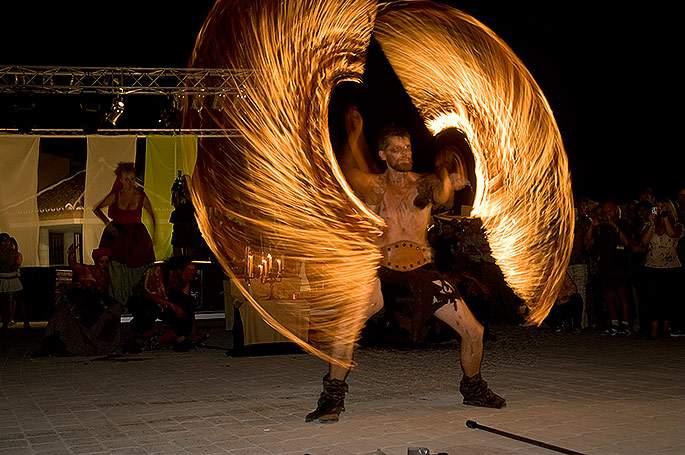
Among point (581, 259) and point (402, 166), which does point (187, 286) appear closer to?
point (581, 259)

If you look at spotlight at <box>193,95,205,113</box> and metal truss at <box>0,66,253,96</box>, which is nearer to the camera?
metal truss at <box>0,66,253,96</box>

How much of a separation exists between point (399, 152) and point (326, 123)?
0.58 m

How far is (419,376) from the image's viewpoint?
7945 millimetres

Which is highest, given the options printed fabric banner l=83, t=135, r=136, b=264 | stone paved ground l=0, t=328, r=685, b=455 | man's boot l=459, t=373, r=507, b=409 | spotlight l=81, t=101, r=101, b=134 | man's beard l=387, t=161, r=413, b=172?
spotlight l=81, t=101, r=101, b=134

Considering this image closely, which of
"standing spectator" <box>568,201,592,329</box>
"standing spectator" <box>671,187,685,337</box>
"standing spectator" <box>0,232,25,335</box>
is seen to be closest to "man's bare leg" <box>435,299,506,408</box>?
"standing spectator" <box>671,187,685,337</box>

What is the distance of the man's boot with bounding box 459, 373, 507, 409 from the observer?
6.09 metres

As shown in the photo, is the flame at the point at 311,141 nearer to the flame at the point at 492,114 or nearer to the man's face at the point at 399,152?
the man's face at the point at 399,152

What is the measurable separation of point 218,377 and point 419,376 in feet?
6.02

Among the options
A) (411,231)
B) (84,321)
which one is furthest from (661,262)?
(84,321)

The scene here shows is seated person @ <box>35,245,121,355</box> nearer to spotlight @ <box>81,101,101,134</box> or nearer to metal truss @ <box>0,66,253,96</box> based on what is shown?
metal truss @ <box>0,66,253,96</box>

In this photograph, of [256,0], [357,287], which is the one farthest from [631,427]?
[256,0]

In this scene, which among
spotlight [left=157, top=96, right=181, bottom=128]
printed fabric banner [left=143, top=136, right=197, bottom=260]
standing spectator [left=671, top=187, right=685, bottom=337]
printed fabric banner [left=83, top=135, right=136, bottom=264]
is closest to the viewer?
standing spectator [left=671, top=187, right=685, bottom=337]

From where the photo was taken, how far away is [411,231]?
6164mm

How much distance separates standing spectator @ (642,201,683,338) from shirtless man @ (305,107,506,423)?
5.63 meters
